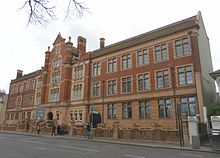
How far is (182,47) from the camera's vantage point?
2825cm

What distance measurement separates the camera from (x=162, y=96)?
28.4 metres

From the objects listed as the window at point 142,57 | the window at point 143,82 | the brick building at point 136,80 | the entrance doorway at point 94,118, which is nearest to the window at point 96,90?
the brick building at point 136,80

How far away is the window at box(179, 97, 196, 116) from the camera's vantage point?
25703mm

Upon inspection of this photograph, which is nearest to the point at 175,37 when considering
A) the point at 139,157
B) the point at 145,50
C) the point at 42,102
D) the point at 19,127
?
the point at 145,50

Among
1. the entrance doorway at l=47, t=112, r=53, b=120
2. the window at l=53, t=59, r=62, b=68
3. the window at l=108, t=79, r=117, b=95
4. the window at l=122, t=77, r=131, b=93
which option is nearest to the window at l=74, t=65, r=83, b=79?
the window at l=53, t=59, r=62, b=68

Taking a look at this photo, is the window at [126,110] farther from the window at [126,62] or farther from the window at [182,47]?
the window at [182,47]

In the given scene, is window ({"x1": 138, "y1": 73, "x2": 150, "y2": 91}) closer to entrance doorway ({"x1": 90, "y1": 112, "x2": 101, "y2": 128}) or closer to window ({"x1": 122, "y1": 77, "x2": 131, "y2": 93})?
window ({"x1": 122, "y1": 77, "x2": 131, "y2": 93})

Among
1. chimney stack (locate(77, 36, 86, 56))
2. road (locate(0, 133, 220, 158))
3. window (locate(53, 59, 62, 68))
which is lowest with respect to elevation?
road (locate(0, 133, 220, 158))

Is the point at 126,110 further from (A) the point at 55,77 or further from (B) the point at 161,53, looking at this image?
(A) the point at 55,77

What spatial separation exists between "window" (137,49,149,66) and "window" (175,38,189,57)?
191 inches

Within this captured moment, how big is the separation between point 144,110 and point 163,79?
17.4 ft

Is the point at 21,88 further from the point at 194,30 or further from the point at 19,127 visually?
the point at 194,30

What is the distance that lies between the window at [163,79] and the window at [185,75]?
1.73 meters

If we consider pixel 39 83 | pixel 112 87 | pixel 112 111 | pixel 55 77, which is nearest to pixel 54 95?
pixel 55 77
